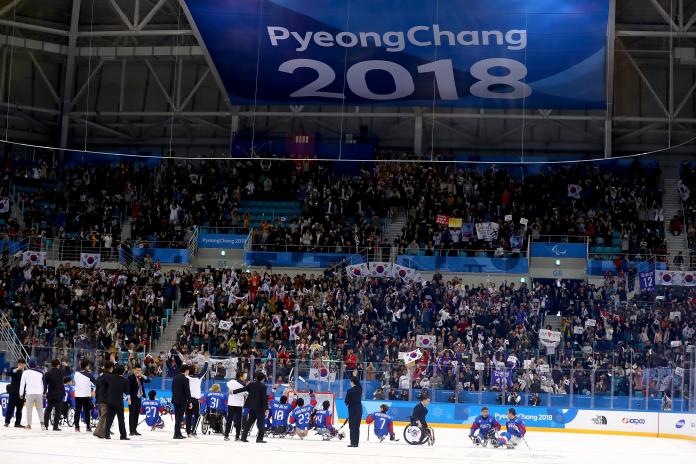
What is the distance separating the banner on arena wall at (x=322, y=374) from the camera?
3011 cm

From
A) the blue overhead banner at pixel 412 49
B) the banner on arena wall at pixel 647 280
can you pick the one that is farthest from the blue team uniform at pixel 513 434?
the banner on arena wall at pixel 647 280

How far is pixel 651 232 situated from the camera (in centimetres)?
4194

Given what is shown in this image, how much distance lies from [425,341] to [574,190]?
41.8ft

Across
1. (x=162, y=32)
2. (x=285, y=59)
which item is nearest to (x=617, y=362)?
(x=285, y=59)

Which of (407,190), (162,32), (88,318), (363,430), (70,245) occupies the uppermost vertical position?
(162,32)

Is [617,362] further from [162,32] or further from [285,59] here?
[162,32]

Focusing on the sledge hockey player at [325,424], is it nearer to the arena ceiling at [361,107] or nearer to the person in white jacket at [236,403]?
the person in white jacket at [236,403]

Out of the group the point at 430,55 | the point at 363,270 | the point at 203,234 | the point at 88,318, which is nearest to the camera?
the point at 430,55

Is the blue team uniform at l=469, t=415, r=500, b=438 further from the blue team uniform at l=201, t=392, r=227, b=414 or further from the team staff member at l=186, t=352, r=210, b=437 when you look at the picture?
the team staff member at l=186, t=352, r=210, b=437

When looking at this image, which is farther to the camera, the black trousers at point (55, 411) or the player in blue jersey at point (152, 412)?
the player in blue jersey at point (152, 412)

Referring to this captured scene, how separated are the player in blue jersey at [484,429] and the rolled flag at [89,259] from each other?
2224 centimetres

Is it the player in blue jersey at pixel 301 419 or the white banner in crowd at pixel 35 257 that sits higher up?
the white banner in crowd at pixel 35 257

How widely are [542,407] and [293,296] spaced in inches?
455

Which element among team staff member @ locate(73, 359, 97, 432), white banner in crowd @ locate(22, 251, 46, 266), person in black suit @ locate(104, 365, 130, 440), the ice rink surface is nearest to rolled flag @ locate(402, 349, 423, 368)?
the ice rink surface
